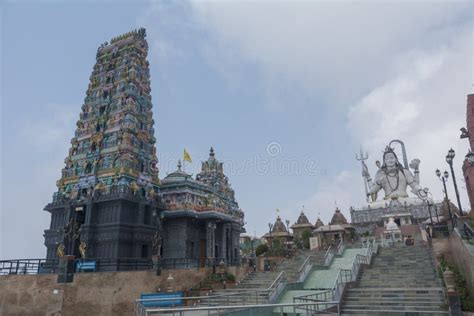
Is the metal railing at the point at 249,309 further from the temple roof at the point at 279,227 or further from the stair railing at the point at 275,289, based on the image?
the temple roof at the point at 279,227

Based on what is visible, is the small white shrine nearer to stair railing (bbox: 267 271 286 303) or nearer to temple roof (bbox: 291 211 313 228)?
stair railing (bbox: 267 271 286 303)

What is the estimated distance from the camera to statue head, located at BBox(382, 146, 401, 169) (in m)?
53.8

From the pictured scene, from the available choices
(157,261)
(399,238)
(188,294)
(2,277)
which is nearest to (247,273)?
(188,294)

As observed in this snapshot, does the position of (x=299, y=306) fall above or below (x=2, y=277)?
below

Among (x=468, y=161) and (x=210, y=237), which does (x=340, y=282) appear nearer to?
(x=468, y=161)

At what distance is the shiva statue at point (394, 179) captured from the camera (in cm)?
5125

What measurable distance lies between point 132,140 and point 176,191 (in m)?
8.29

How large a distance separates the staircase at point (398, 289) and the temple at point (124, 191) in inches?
752

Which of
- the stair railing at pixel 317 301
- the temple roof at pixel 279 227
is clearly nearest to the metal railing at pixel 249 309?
the stair railing at pixel 317 301

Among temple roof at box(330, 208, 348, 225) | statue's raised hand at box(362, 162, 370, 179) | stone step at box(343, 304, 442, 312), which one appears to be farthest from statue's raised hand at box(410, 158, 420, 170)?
stone step at box(343, 304, 442, 312)

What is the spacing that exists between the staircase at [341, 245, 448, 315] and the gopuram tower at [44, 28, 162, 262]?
66.1ft

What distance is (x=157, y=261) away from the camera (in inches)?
856

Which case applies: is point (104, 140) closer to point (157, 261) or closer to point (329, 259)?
point (157, 261)

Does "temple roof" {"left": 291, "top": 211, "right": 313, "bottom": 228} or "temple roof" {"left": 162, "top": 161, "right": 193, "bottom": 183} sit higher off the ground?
"temple roof" {"left": 162, "top": 161, "right": 193, "bottom": 183}
